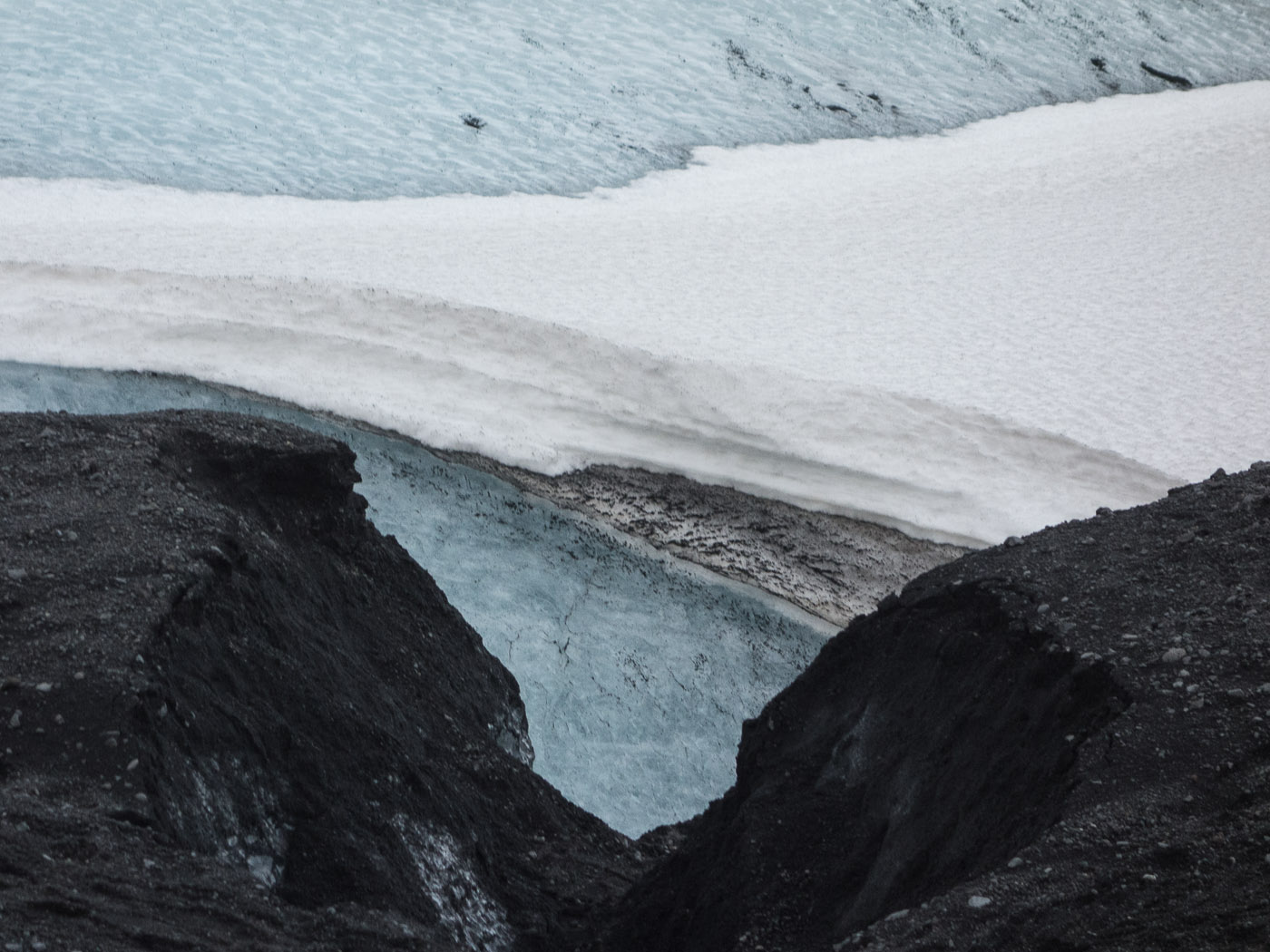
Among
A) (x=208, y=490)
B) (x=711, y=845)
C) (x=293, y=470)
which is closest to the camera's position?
(x=711, y=845)

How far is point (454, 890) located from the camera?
273cm

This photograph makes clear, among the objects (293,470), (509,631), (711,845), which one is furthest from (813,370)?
(711,845)

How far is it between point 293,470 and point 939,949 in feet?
7.10

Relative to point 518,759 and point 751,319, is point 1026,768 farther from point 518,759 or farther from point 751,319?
point 751,319

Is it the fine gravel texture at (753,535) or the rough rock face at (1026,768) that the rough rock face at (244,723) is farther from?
the fine gravel texture at (753,535)

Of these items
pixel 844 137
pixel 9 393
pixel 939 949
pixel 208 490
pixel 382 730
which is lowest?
pixel 9 393

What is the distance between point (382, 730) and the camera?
113 inches

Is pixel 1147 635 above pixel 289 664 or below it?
above

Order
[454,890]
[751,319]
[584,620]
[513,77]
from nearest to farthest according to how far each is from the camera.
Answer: [454,890]
[584,620]
[751,319]
[513,77]

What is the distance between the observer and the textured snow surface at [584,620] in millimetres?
3906

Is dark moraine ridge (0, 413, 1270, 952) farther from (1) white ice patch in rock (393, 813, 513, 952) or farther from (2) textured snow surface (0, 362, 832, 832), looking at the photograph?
(2) textured snow surface (0, 362, 832, 832)

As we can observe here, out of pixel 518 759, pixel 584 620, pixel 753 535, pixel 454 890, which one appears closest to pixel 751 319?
pixel 753 535

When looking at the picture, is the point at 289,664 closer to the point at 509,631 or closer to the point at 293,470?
the point at 293,470

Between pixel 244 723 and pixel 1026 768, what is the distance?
146cm
